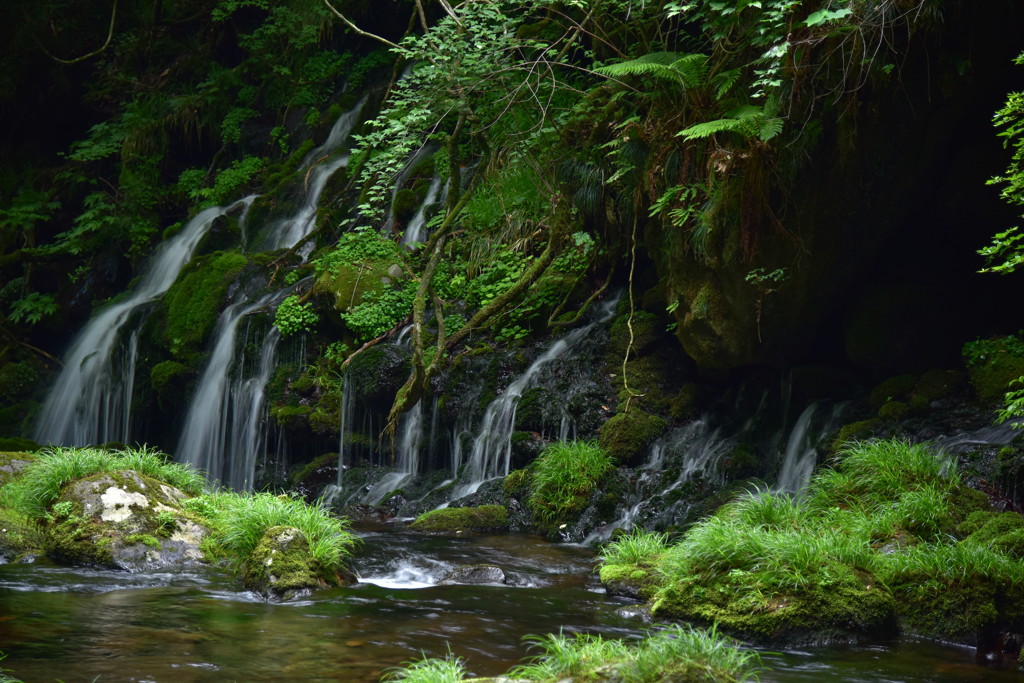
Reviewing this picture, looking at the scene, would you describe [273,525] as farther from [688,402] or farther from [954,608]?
[688,402]

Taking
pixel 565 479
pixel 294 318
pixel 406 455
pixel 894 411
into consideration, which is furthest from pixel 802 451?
pixel 294 318

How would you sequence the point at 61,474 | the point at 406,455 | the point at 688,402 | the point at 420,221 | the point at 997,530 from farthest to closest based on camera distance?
the point at 420,221
the point at 406,455
the point at 688,402
the point at 61,474
the point at 997,530

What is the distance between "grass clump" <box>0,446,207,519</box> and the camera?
27.0ft

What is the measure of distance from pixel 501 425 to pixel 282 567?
5.18m

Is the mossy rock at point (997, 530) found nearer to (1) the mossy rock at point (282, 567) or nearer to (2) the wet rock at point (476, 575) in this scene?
(2) the wet rock at point (476, 575)

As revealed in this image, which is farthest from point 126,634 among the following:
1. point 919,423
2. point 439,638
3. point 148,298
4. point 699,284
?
point 148,298

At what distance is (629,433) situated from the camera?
10891 millimetres

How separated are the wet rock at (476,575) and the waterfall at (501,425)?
3.44 meters

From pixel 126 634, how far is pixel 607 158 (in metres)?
7.58

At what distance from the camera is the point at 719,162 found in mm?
8172

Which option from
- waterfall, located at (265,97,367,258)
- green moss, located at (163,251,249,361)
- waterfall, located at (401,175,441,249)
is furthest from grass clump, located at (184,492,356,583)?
waterfall, located at (265,97,367,258)

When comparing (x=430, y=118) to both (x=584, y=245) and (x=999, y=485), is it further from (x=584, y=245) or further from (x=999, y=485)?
(x=999, y=485)

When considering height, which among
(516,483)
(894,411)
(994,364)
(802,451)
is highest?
(994,364)

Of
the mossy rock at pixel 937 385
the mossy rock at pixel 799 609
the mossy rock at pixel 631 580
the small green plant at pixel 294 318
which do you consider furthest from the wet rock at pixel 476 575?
the small green plant at pixel 294 318
